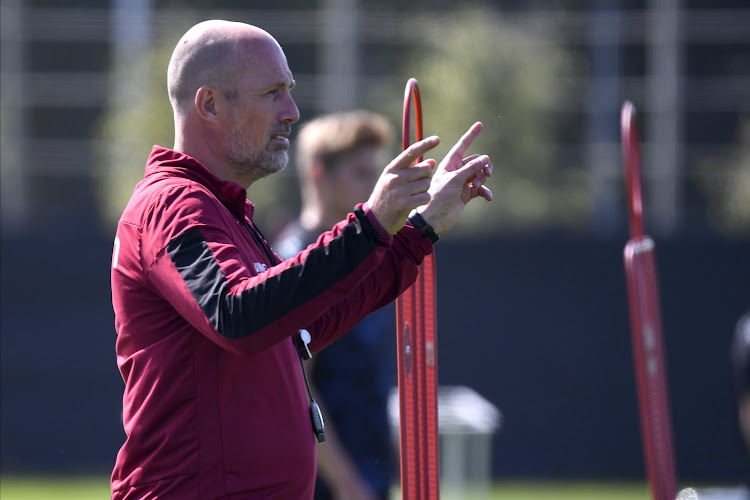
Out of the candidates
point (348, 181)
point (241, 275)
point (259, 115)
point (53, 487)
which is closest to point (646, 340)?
point (348, 181)

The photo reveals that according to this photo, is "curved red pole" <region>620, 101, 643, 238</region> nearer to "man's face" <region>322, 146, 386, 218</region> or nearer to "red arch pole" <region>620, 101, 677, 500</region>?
"red arch pole" <region>620, 101, 677, 500</region>

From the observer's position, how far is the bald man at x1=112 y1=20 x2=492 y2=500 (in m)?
2.47

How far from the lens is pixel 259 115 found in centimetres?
288

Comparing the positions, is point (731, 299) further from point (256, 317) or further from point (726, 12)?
point (726, 12)

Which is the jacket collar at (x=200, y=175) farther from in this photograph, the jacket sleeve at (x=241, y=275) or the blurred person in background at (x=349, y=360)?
the blurred person in background at (x=349, y=360)

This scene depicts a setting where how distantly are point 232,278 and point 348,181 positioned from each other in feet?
6.93

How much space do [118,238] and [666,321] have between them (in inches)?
361

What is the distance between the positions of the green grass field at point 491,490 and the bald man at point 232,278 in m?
6.70

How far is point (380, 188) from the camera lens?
100 inches

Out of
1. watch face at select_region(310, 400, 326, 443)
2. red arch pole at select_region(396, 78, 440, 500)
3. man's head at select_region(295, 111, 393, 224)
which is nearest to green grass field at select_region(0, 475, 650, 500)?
man's head at select_region(295, 111, 393, 224)

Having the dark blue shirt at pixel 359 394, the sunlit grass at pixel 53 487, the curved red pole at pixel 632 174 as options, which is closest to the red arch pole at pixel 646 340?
the curved red pole at pixel 632 174

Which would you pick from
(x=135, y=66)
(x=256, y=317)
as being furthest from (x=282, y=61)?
(x=135, y=66)

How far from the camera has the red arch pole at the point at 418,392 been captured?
3.19 metres

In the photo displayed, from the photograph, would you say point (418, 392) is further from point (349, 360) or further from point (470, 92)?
point (470, 92)
